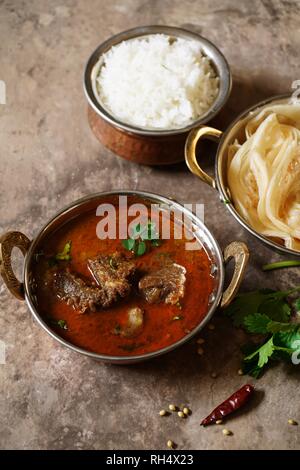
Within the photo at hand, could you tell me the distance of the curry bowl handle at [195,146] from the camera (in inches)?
130

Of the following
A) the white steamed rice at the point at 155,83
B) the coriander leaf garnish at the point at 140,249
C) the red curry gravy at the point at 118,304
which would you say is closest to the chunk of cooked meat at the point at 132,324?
the red curry gravy at the point at 118,304

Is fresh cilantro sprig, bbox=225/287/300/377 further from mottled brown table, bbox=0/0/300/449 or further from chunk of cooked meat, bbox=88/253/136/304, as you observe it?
chunk of cooked meat, bbox=88/253/136/304

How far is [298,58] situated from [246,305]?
7.43 ft

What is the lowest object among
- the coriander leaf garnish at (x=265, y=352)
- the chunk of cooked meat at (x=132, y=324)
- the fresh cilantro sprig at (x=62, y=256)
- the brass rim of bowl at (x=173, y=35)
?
the coriander leaf garnish at (x=265, y=352)

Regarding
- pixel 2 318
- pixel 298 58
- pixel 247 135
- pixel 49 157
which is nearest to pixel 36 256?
pixel 2 318

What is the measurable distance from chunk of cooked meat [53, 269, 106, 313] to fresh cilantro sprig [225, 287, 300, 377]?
0.67 m

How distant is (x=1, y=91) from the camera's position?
406cm

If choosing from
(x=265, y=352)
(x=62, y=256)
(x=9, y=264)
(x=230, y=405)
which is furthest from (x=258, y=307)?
(x=9, y=264)

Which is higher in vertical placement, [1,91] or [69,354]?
[1,91]

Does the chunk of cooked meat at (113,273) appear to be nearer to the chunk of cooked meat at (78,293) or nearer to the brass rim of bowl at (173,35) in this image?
the chunk of cooked meat at (78,293)

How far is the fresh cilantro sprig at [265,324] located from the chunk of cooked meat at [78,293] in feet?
2.19
